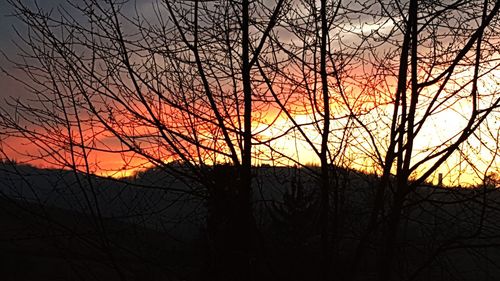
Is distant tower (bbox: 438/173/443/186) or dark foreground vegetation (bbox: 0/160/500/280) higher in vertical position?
distant tower (bbox: 438/173/443/186)

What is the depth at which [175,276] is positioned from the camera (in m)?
4.60

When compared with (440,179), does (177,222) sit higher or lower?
lower

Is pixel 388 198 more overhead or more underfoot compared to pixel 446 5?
more underfoot

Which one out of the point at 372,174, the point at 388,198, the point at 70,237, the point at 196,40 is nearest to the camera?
the point at 70,237

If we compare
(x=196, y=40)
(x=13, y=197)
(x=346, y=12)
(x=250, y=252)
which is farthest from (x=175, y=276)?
(x=346, y=12)

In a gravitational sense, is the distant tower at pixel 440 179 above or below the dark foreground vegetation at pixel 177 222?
above

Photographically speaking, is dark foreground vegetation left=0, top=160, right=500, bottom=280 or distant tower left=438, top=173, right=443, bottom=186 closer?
dark foreground vegetation left=0, top=160, right=500, bottom=280

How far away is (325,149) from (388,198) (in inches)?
39.2

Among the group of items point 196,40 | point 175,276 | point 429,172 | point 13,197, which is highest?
point 196,40

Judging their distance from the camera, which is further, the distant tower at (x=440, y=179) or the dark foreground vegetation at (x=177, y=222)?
the distant tower at (x=440, y=179)

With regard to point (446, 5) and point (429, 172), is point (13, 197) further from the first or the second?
point (446, 5)

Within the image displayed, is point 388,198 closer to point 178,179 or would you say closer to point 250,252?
point 250,252

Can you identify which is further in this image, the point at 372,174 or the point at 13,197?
the point at 372,174

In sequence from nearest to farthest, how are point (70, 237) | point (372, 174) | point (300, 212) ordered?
point (70, 237), point (372, 174), point (300, 212)
